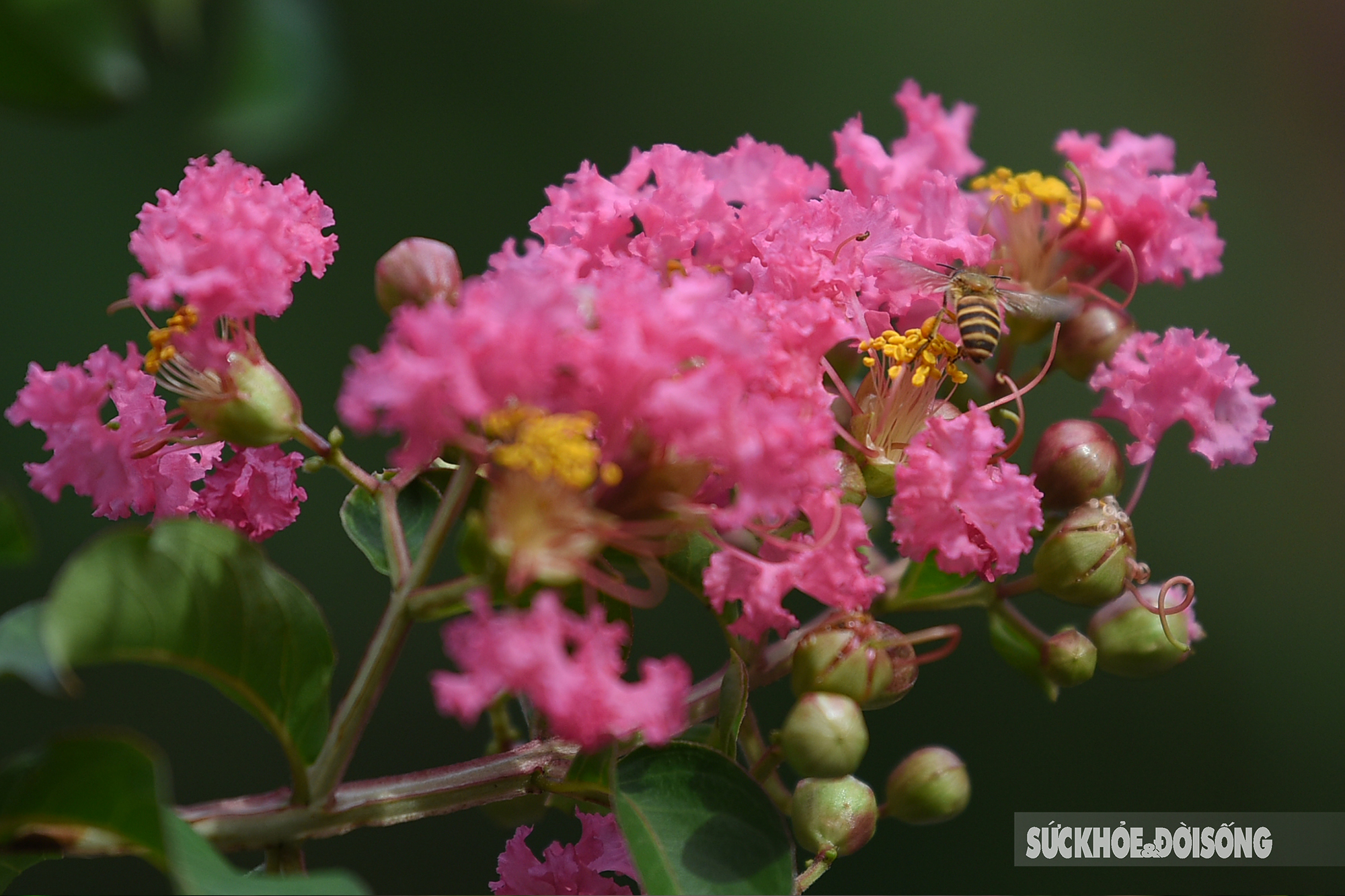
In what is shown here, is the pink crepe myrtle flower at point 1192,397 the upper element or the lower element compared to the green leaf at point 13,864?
upper

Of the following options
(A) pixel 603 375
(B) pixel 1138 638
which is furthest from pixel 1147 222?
(A) pixel 603 375

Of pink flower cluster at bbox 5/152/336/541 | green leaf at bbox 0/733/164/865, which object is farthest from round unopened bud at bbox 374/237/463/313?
green leaf at bbox 0/733/164/865

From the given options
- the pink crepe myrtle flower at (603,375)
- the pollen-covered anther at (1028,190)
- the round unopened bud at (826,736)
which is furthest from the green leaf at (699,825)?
the pollen-covered anther at (1028,190)

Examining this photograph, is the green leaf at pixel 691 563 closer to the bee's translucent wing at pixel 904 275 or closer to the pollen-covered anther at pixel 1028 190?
the bee's translucent wing at pixel 904 275

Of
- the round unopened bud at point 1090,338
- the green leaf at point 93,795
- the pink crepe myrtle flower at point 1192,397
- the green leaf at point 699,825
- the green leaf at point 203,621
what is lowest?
the green leaf at point 93,795

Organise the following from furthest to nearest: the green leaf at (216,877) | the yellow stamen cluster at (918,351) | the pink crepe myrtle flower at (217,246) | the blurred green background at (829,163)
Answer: the blurred green background at (829,163) < the yellow stamen cluster at (918,351) < the pink crepe myrtle flower at (217,246) < the green leaf at (216,877)

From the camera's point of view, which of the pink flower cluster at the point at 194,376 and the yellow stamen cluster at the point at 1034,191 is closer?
the pink flower cluster at the point at 194,376

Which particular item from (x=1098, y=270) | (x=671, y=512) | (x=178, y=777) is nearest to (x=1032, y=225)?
(x=1098, y=270)
